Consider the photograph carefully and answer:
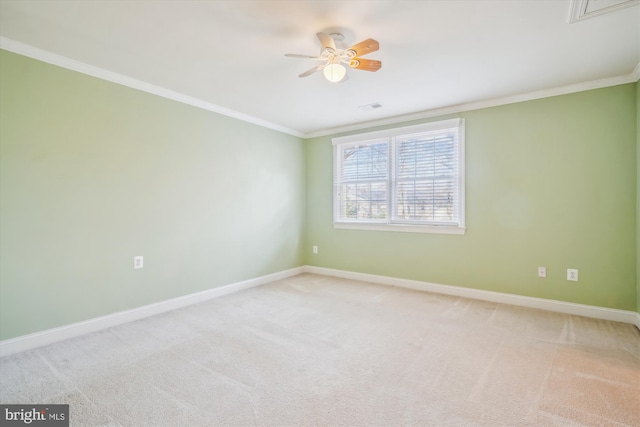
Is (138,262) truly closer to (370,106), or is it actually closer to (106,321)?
(106,321)

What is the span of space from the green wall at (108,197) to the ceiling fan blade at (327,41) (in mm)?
2124

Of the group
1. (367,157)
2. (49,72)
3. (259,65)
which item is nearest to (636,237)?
(367,157)

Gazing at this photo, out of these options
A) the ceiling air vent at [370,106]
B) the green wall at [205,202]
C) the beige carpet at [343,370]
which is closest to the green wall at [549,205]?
the green wall at [205,202]

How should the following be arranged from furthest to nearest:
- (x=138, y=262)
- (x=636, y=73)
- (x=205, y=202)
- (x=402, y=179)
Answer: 1. (x=402, y=179)
2. (x=205, y=202)
3. (x=138, y=262)
4. (x=636, y=73)

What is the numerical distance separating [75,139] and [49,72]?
562mm

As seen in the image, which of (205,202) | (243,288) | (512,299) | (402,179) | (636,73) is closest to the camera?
(636,73)

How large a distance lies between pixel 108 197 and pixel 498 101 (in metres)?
4.38

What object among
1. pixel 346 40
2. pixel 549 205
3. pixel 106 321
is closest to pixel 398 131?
pixel 549 205

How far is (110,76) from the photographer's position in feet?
9.36

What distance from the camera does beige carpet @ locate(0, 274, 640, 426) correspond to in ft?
5.41

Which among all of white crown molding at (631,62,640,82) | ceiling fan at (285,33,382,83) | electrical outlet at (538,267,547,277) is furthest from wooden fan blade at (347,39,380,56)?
electrical outlet at (538,267,547,277)

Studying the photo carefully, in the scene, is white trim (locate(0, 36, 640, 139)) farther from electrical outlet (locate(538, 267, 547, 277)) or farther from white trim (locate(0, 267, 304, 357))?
white trim (locate(0, 267, 304, 357))

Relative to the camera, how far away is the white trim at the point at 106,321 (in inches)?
93.2

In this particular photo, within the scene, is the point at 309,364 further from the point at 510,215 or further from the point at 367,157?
the point at 367,157
